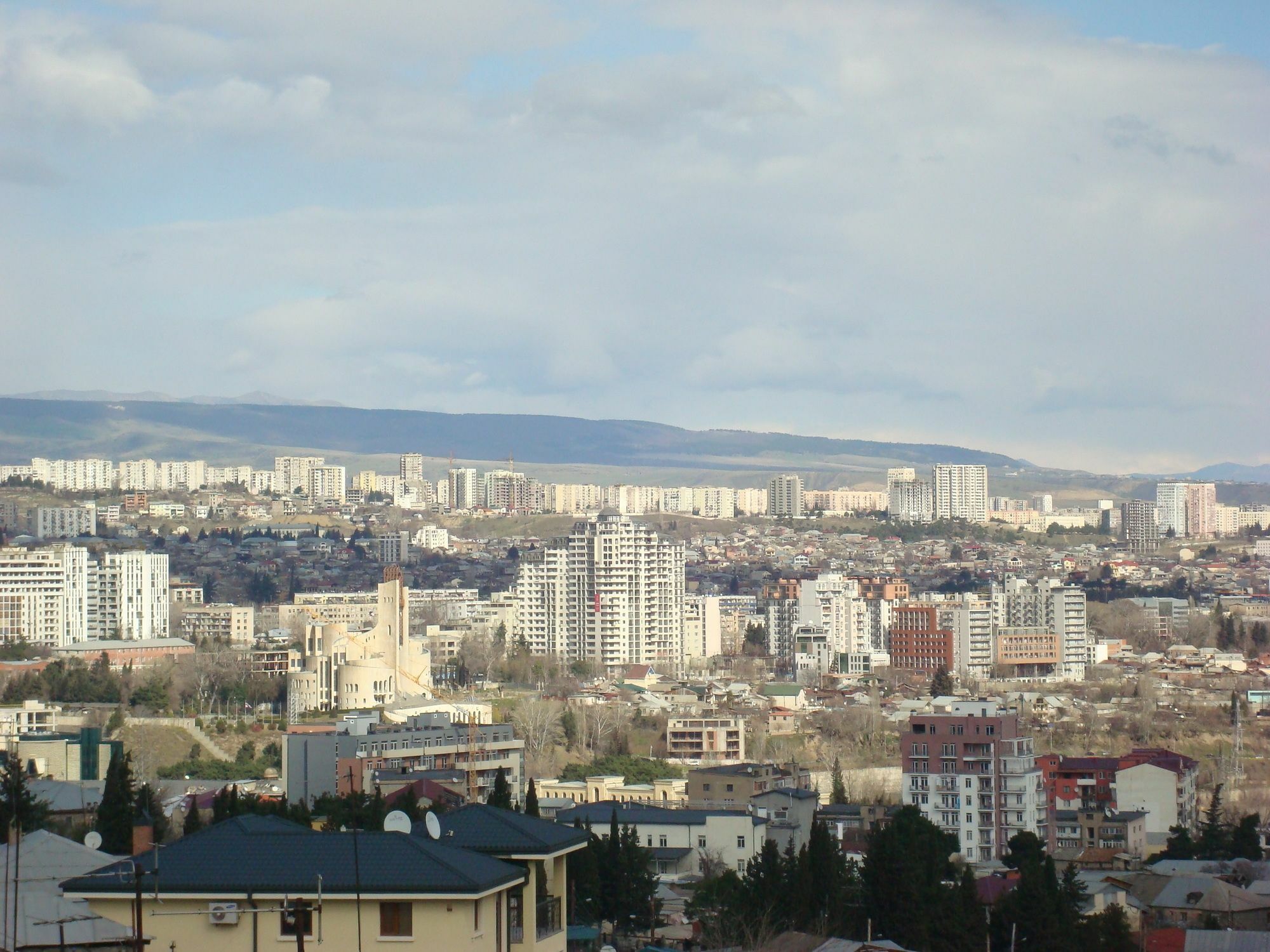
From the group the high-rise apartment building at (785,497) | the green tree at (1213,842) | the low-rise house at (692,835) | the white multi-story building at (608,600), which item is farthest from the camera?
the high-rise apartment building at (785,497)

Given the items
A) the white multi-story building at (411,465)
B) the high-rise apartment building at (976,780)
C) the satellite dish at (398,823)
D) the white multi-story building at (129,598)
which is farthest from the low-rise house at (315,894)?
the white multi-story building at (411,465)

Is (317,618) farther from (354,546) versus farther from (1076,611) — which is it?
(354,546)

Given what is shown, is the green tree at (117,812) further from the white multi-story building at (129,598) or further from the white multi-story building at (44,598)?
the white multi-story building at (129,598)

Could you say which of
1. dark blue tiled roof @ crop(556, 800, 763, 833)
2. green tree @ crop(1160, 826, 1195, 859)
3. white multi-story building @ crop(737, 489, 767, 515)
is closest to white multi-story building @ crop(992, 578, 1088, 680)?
green tree @ crop(1160, 826, 1195, 859)

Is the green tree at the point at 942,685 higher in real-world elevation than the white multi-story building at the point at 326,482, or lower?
lower

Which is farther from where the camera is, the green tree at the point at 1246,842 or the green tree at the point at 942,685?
the green tree at the point at 942,685

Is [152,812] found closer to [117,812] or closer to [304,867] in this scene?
[117,812]

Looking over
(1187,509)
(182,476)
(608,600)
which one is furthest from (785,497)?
(608,600)

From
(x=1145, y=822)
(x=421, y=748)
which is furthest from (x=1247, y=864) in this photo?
(x=421, y=748)
